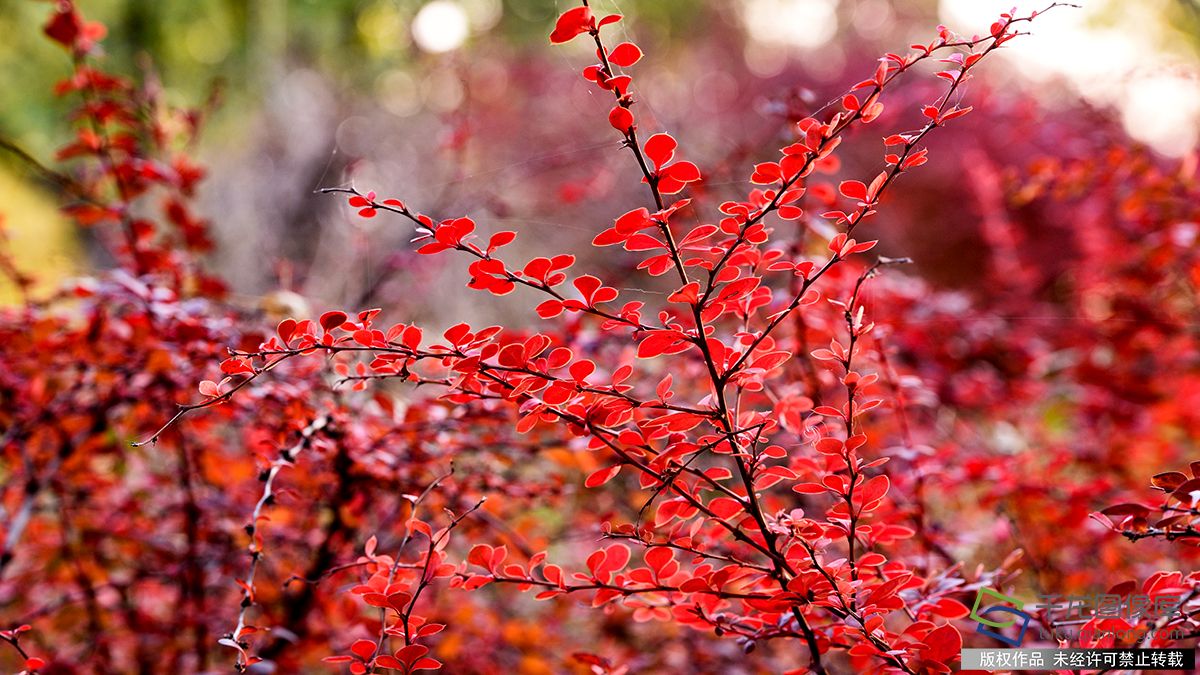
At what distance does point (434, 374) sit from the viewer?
1.55 metres

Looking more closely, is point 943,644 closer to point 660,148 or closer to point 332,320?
point 660,148

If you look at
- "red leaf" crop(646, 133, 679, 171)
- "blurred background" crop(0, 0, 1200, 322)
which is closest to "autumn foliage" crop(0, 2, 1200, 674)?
"red leaf" crop(646, 133, 679, 171)

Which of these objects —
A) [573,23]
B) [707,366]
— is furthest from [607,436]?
[573,23]

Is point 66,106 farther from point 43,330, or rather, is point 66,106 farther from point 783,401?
point 783,401

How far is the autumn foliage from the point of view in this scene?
84 centimetres

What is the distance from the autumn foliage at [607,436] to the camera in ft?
2.75

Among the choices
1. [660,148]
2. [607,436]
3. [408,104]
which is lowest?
[607,436]

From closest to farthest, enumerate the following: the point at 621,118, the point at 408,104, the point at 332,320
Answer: the point at 621,118
the point at 332,320
the point at 408,104

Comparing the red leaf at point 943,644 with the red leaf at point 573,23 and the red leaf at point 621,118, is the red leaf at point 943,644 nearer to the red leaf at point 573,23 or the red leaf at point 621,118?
the red leaf at point 621,118

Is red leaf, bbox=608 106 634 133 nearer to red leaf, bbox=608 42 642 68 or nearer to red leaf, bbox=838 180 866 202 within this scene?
red leaf, bbox=608 42 642 68

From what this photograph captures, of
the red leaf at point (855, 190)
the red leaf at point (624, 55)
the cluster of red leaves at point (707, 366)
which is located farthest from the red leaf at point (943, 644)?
the red leaf at point (624, 55)

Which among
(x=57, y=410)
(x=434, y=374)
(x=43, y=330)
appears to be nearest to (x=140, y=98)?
(x=43, y=330)

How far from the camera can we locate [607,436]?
0.94 m

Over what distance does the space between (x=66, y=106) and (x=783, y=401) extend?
5873mm
